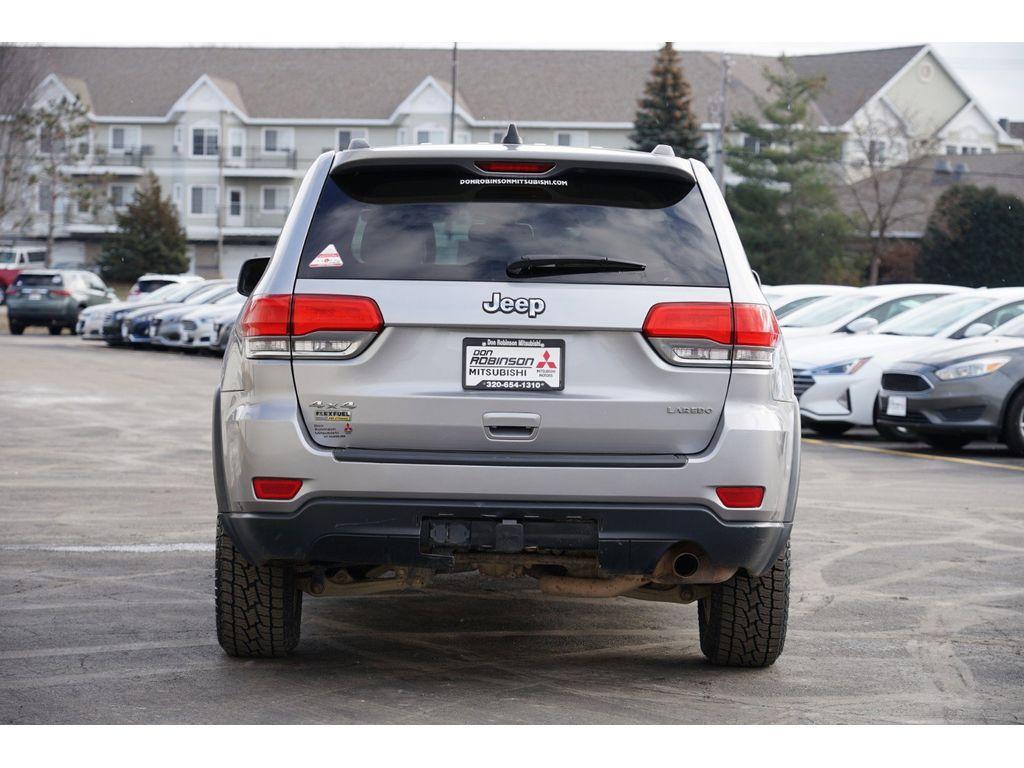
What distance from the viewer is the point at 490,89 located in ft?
253

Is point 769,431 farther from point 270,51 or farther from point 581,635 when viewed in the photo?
point 270,51

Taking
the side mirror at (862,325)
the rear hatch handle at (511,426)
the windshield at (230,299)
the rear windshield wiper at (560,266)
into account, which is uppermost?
the rear windshield wiper at (560,266)

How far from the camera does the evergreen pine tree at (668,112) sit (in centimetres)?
6838

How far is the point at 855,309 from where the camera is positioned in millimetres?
20016

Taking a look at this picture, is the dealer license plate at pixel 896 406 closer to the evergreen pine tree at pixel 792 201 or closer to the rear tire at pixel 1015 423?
the rear tire at pixel 1015 423

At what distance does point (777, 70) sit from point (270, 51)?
87.0ft

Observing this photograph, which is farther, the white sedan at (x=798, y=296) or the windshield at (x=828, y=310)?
the white sedan at (x=798, y=296)

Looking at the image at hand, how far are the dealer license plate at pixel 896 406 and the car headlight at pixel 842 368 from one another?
4.26 ft

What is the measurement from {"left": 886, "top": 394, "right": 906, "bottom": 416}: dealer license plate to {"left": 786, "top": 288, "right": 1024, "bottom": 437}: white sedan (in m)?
0.66

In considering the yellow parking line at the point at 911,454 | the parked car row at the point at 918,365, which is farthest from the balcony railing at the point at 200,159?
the yellow parking line at the point at 911,454

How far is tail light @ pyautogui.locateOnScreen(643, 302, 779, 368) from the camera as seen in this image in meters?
5.32

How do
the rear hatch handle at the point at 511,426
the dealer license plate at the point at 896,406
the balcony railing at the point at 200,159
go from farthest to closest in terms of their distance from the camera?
the balcony railing at the point at 200,159, the dealer license plate at the point at 896,406, the rear hatch handle at the point at 511,426

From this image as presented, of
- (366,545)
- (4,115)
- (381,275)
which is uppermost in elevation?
(4,115)

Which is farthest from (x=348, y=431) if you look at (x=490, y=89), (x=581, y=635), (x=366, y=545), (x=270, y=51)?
(x=270, y=51)
